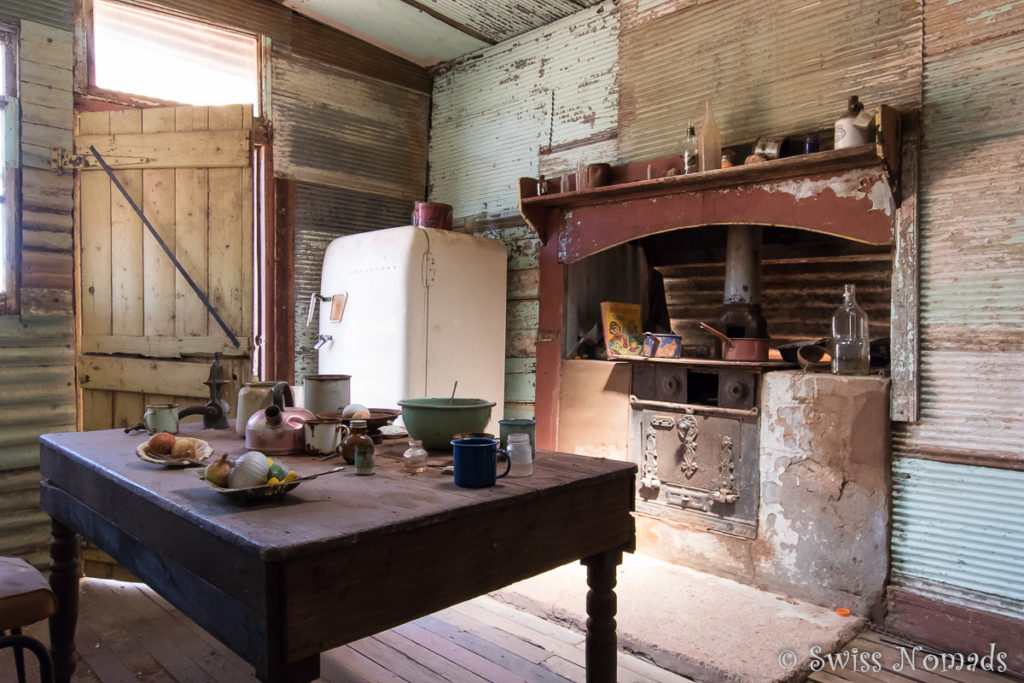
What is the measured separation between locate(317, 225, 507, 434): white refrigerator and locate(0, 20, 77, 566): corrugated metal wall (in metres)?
1.37

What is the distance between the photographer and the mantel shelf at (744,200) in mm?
2629

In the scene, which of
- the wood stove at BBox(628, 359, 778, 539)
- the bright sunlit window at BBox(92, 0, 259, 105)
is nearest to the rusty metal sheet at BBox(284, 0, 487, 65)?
the bright sunlit window at BBox(92, 0, 259, 105)

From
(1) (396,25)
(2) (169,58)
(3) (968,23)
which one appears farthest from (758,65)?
(2) (169,58)

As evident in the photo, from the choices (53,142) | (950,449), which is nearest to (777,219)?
A: (950,449)

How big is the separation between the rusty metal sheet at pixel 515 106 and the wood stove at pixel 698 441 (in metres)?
1.47

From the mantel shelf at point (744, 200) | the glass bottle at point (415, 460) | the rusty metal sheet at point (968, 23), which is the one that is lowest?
the glass bottle at point (415, 460)

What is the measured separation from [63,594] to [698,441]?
8.45ft

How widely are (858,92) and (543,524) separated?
2.42m

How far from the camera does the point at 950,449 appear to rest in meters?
2.55

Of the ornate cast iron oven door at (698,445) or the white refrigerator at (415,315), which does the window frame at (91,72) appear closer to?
the white refrigerator at (415,315)

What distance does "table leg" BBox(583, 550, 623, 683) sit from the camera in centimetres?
177

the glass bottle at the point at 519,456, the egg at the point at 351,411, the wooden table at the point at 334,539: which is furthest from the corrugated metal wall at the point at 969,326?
the egg at the point at 351,411

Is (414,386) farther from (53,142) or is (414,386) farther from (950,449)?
(950,449)

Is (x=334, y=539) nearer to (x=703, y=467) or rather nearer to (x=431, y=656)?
(x=431, y=656)
